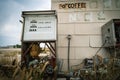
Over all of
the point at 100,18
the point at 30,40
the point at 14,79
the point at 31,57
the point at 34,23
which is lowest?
the point at 14,79

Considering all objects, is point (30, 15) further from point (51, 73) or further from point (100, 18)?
point (100, 18)

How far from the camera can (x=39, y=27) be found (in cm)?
699

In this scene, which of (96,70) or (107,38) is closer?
(96,70)

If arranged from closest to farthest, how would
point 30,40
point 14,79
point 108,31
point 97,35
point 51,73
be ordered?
point 14,79, point 51,73, point 30,40, point 108,31, point 97,35

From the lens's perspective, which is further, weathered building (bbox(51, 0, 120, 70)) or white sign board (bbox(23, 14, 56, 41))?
weathered building (bbox(51, 0, 120, 70))

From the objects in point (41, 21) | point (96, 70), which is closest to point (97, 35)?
point (41, 21)

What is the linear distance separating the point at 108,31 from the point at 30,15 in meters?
3.12

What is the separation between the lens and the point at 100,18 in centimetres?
899

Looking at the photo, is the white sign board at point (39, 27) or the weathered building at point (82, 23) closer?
the white sign board at point (39, 27)

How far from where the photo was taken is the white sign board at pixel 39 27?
680cm

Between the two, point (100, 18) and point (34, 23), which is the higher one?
point (100, 18)

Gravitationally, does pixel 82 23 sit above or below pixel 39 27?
above

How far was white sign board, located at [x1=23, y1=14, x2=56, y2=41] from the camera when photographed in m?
6.80

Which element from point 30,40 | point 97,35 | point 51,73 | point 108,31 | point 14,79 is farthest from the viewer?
point 97,35
